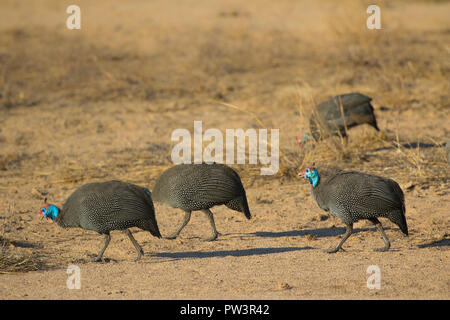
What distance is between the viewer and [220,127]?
9.07 meters

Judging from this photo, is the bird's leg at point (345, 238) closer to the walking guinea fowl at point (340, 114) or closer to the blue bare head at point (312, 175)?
the blue bare head at point (312, 175)

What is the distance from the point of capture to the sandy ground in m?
4.88

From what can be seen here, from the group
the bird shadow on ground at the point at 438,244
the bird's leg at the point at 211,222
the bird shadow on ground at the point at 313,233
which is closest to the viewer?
the bird shadow on ground at the point at 438,244

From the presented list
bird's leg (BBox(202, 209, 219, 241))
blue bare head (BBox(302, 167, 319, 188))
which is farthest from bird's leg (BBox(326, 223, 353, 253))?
bird's leg (BBox(202, 209, 219, 241))

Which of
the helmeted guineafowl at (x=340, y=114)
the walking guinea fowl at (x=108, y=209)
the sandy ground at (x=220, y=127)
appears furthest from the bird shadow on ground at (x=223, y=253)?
the helmeted guineafowl at (x=340, y=114)

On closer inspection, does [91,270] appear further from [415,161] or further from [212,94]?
[212,94]

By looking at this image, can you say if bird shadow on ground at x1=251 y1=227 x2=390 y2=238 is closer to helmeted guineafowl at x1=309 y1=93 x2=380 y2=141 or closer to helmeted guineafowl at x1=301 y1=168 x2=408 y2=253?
helmeted guineafowl at x1=301 y1=168 x2=408 y2=253

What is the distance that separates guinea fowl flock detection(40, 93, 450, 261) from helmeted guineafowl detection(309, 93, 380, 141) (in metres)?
2.26

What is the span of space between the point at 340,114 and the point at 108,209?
11.5 feet

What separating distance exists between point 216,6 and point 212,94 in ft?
17.9

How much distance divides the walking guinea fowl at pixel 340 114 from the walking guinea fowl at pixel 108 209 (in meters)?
3.04

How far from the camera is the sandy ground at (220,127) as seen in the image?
4.88 m

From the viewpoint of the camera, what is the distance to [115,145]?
8.46 meters

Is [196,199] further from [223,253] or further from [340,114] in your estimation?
[340,114]
